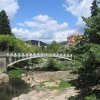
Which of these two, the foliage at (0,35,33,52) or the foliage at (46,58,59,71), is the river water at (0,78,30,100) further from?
the foliage at (0,35,33,52)

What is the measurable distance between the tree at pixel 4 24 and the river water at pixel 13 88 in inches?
1206

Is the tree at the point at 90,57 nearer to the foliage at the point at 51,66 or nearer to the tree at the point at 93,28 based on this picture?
the tree at the point at 93,28

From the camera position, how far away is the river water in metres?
61.3

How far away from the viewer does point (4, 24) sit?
4461 inches

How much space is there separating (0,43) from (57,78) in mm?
34754

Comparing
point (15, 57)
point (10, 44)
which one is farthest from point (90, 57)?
point (10, 44)

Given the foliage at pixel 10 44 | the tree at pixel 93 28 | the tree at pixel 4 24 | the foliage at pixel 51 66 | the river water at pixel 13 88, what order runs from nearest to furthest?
the tree at pixel 93 28
the river water at pixel 13 88
the foliage at pixel 51 66
the foliage at pixel 10 44
the tree at pixel 4 24

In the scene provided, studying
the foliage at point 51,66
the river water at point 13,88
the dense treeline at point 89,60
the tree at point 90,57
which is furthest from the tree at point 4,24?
the tree at point 90,57

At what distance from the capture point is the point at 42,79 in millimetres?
81625

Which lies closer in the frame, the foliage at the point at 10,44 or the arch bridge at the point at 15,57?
the arch bridge at the point at 15,57

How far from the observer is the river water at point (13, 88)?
6132cm

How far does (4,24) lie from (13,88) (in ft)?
146

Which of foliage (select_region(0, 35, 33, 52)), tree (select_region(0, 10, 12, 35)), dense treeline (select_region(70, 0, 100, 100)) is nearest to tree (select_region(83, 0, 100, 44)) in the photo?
dense treeline (select_region(70, 0, 100, 100))

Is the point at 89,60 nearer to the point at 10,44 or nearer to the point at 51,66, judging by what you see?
the point at 51,66
